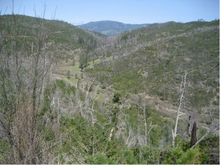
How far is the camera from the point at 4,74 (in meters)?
2.74

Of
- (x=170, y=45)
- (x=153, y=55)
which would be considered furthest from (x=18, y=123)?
(x=170, y=45)

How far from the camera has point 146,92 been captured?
3881 cm

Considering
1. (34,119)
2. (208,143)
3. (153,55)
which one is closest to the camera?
(34,119)

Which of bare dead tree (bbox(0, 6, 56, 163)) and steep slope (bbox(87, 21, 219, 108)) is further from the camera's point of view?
steep slope (bbox(87, 21, 219, 108))

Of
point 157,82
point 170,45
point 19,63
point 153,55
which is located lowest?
point 157,82

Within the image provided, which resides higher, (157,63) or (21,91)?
(157,63)

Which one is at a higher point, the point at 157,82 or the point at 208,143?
the point at 208,143

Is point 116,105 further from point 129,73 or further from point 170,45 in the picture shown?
point 170,45

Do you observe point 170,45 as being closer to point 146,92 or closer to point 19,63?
point 146,92

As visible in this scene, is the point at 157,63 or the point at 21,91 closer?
the point at 21,91

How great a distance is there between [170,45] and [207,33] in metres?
14.7

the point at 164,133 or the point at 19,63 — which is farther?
the point at 164,133

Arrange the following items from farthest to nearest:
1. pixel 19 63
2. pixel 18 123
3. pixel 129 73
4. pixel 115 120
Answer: pixel 129 73 < pixel 115 120 < pixel 19 63 < pixel 18 123

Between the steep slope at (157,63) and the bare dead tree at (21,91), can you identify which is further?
the steep slope at (157,63)
